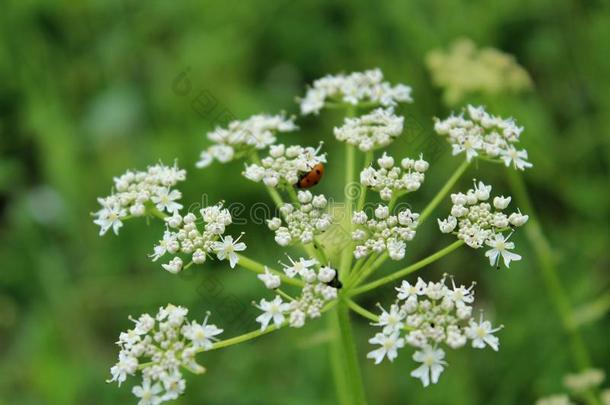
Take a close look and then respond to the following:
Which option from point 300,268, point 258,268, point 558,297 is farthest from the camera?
point 558,297

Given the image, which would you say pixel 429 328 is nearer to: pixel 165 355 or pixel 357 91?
pixel 165 355

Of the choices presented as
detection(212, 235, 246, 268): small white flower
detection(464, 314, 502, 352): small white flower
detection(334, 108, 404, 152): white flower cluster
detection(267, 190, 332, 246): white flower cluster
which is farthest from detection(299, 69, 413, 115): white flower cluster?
detection(464, 314, 502, 352): small white flower

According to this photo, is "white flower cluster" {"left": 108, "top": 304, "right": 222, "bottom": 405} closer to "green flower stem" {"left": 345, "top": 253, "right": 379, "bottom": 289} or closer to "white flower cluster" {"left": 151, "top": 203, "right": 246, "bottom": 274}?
"white flower cluster" {"left": 151, "top": 203, "right": 246, "bottom": 274}

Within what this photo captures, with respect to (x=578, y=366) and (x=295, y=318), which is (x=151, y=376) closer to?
(x=295, y=318)

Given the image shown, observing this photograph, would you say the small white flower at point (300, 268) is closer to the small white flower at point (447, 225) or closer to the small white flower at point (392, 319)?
the small white flower at point (392, 319)

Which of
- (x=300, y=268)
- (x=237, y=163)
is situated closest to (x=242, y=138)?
(x=300, y=268)

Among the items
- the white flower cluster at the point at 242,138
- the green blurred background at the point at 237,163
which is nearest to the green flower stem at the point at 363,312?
the white flower cluster at the point at 242,138
